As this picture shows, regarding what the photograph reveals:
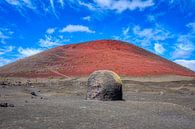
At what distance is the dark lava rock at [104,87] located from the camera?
2052 centimetres

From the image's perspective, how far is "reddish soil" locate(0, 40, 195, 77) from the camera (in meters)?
54.6

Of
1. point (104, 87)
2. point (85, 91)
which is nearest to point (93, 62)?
point (85, 91)

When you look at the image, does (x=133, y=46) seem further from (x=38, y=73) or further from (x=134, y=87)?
(x=134, y=87)

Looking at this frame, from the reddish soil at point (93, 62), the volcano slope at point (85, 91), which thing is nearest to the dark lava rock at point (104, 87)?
the volcano slope at point (85, 91)

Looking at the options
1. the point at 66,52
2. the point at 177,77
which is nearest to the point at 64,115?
the point at 177,77

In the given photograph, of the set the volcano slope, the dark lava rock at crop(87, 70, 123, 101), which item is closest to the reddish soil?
the volcano slope

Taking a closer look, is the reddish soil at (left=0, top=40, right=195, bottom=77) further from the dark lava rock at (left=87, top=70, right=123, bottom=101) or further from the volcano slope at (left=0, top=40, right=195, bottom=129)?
the dark lava rock at (left=87, top=70, right=123, bottom=101)

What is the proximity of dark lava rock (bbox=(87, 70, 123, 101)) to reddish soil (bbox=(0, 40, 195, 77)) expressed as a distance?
97.1 ft

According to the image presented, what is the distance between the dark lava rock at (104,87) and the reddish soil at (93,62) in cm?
2958

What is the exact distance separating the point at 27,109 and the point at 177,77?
3628 cm

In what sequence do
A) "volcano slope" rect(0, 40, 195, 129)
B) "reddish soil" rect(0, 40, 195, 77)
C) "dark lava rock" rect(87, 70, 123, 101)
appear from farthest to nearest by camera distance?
"reddish soil" rect(0, 40, 195, 77) → "dark lava rock" rect(87, 70, 123, 101) → "volcano slope" rect(0, 40, 195, 129)

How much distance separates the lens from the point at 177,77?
47.7 m

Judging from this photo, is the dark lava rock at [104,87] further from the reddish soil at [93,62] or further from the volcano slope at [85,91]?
the reddish soil at [93,62]

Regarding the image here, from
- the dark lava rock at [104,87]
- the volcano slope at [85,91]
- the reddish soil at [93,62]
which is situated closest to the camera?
the volcano slope at [85,91]
